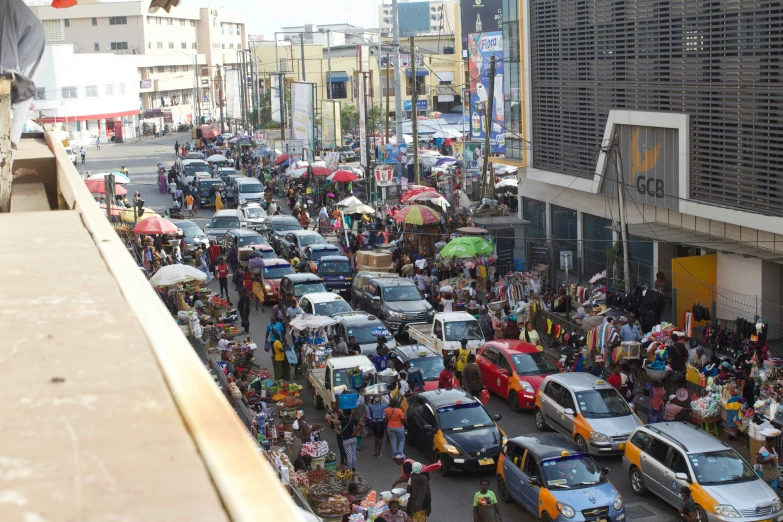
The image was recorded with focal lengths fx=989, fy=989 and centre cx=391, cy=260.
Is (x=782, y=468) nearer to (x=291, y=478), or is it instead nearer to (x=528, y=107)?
(x=291, y=478)

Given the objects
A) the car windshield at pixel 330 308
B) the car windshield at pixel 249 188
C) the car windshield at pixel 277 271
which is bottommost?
the car windshield at pixel 330 308

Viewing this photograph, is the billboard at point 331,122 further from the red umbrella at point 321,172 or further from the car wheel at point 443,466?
the car wheel at point 443,466

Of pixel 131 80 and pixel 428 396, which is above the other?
pixel 131 80

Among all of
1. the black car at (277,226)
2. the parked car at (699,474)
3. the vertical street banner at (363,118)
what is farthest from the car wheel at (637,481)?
the vertical street banner at (363,118)

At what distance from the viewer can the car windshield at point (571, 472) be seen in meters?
14.0

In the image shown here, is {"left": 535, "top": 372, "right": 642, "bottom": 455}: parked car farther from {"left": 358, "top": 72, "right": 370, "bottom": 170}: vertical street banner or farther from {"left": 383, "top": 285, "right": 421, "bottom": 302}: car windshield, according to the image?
{"left": 358, "top": 72, "right": 370, "bottom": 170}: vertical street banner

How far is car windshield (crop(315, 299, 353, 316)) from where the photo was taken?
2520cm

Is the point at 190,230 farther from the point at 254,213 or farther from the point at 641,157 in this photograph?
the point at 641,157

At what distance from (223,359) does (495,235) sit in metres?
12.4

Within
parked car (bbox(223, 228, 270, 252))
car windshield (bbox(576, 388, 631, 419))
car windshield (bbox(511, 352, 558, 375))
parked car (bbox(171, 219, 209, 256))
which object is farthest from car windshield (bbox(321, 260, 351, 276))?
car windshield (bbox(576, 388, 631, 419))

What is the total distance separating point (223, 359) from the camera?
21.0 m

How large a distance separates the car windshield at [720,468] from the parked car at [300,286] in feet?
49.7

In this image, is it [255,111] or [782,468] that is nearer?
[782,468]

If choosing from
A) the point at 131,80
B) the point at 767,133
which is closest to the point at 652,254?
the point at 767,133
